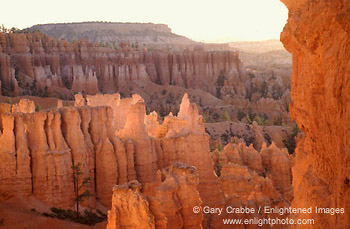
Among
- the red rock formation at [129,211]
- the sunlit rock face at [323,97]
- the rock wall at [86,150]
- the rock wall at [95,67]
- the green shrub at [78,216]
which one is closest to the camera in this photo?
the sunlit rock face at [323,97]

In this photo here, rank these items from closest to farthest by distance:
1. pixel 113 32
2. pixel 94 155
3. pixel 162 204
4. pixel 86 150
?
pixel 162 204
pixel 86 150
pixel 94 155
pixel 113 32

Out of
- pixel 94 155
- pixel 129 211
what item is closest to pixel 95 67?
pixel 94 155

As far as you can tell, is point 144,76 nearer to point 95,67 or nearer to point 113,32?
point 95,67

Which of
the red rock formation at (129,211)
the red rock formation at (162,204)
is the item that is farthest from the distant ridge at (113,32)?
the red rock formation at (129,211)

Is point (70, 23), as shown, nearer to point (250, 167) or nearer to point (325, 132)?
point (250, 167)

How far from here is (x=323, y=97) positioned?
20.3 feet

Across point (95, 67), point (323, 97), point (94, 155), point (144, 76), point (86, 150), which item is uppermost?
point (323, 97)

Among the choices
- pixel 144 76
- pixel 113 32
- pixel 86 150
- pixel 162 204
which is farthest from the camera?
pixel 113 32

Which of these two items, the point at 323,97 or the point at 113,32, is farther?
the point at 113,32

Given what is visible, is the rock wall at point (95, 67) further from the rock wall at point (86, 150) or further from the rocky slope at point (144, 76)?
the rock wall at point (86, 150)

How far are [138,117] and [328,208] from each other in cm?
1369

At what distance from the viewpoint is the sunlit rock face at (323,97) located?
220 inches

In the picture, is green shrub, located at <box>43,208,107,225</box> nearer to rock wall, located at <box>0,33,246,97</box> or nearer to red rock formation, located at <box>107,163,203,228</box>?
red rock formation, located at <box>107,163,203,228</box>

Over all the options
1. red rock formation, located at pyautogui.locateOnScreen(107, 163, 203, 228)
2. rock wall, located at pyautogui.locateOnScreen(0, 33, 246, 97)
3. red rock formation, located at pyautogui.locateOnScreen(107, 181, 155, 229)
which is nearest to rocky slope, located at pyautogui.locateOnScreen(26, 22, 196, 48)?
rock wall, located at pyautogui.locateOnScreen(0, 33, 246, 97)
